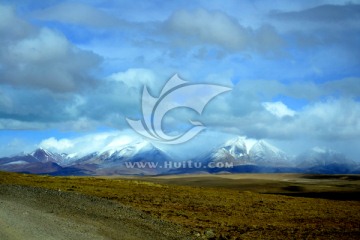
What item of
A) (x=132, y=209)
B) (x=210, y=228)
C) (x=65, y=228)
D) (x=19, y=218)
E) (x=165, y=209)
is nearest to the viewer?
(x=65, y=228)

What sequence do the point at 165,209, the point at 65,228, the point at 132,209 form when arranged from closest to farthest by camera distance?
1. the point at 65,228
2. the point at 132,209
3. the point at 165,209

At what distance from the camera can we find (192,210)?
2733cm

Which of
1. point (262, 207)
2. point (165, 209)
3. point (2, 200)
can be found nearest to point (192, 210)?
point (165, 209)

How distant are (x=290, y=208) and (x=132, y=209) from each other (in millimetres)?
12536

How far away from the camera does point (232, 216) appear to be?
25594mm

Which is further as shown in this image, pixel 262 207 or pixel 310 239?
pixel 262 207

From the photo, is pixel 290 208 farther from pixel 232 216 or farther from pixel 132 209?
pixel 132 209

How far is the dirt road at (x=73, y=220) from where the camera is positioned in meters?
16.5

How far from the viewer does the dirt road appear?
54.2ft

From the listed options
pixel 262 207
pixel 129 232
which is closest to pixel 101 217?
pixel 129 232

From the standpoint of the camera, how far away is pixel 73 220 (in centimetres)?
1948

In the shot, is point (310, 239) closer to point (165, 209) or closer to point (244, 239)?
point (244, 239)

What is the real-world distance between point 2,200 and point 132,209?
7.43 m

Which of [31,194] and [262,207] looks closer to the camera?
[31,194]
